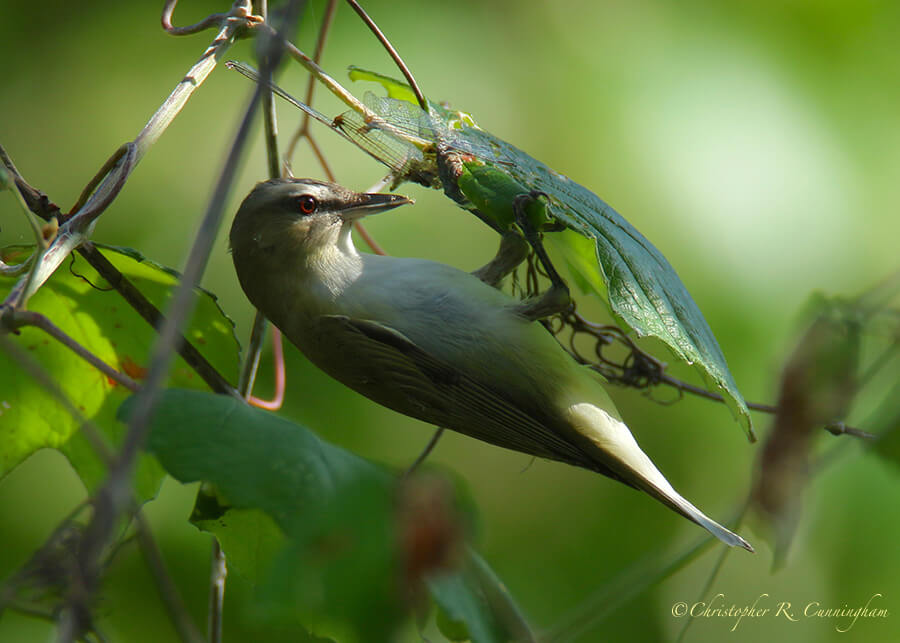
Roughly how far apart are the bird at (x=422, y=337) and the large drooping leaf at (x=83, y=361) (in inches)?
15.6

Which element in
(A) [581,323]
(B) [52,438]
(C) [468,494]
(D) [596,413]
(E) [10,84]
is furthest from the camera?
(E) [10,84]

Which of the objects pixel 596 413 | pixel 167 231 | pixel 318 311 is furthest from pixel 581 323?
pixel 167 231

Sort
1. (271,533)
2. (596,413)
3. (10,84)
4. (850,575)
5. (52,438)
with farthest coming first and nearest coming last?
Answer: (10,84), (850,575), (596,413), (52,438), (271,533)

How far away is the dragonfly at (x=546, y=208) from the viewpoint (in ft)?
5.32

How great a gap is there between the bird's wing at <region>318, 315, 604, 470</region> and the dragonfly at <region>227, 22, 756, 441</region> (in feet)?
1.30

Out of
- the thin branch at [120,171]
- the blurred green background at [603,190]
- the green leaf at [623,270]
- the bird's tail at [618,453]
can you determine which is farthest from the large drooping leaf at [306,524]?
the blurred green background at [603,190]

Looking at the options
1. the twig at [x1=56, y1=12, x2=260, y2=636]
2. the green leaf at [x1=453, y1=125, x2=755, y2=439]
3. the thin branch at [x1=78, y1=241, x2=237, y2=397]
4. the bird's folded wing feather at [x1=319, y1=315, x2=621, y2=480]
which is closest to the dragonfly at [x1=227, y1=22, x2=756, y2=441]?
the green leaf at [x1=453, y1=125, x2=755, y2=439]

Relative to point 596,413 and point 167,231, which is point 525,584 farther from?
point 167,231

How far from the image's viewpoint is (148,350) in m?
2.10

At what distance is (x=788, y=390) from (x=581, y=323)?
191 centimetres

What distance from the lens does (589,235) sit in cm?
155

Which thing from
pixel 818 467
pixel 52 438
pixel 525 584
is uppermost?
pixel 818 467

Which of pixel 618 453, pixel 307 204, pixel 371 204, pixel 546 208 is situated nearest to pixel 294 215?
pixel 307 204

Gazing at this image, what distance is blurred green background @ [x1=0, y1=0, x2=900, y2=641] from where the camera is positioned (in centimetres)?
346
